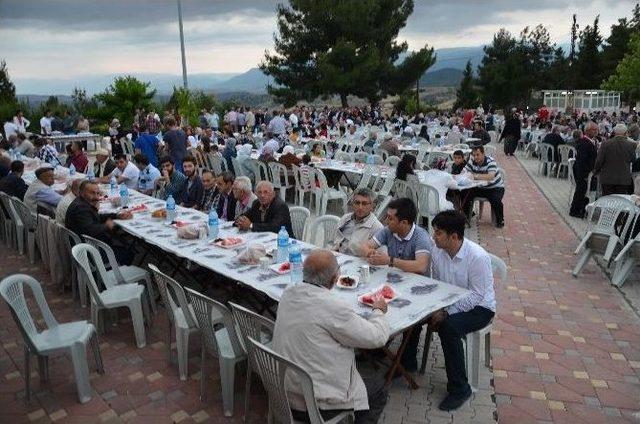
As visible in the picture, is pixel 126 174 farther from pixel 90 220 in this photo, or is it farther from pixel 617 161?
pixel 617 161

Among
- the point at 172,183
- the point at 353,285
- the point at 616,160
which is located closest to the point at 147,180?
the point at 172,183

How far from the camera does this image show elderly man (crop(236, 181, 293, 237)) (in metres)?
4.86

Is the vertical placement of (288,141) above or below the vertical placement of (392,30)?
below

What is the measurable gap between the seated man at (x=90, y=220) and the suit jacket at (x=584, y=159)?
679cm

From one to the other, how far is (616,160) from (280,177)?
5.06 m

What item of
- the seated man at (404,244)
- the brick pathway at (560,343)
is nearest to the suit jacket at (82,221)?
the seated man at (404,244)

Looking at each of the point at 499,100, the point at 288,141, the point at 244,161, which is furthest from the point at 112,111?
the point at 499,100

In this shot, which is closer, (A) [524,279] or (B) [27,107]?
(A) [524,279]

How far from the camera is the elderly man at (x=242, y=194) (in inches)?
210

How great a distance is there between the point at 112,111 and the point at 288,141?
9.80m

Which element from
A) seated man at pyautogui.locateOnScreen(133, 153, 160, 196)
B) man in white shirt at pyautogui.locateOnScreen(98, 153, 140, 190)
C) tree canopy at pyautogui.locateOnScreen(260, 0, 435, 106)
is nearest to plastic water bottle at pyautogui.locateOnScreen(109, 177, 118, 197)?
man in white shirt at pyautogui.locateOnScreen(98, 153, 140, 190)

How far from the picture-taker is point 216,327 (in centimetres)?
380

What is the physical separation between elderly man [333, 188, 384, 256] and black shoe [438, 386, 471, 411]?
1.27 meters

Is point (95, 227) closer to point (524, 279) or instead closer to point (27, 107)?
point (524, 279)
